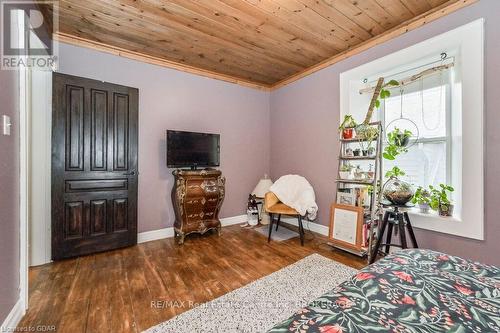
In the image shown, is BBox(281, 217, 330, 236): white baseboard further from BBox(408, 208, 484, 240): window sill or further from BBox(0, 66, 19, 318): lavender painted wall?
BBox(0, 66, 19, 318): lavender painted wall

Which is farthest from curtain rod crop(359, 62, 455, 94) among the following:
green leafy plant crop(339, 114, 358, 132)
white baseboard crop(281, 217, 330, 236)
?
white baseboard crop(281, 217, 330, 236)

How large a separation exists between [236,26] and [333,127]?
6.10ft

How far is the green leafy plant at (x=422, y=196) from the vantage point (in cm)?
237

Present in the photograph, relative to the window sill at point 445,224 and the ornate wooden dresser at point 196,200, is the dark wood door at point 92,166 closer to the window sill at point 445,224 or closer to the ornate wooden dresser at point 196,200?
the ornate wooden dresser at point 196,200

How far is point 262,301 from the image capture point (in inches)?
69.8

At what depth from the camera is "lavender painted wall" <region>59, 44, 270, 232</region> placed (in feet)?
9.69

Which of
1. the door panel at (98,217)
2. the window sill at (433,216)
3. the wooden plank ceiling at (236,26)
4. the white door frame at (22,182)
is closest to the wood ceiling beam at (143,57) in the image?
the wooden plank ceiling at (236,26)

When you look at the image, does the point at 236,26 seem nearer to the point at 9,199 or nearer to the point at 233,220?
the point at 9,199

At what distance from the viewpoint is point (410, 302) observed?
0.77 m

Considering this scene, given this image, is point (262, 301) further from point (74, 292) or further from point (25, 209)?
point (25, 209)

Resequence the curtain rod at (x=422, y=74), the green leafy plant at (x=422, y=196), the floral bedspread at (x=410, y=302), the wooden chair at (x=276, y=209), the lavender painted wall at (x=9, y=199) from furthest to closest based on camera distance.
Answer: the wooden chair at (x=276, y=209)
the green leafy plant at (x=422, y=196)
the curtain rod at (x=422, y=74)
the lavender painted wall at (x=9, y=199)
the floral bedspread at (x=410, y=302)

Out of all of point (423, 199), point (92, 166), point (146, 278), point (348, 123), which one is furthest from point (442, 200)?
point (92, 166)

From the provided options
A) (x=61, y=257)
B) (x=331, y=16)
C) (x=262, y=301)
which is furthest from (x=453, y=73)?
(x=61, y=257)

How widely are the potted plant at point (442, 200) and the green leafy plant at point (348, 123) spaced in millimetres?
1071
